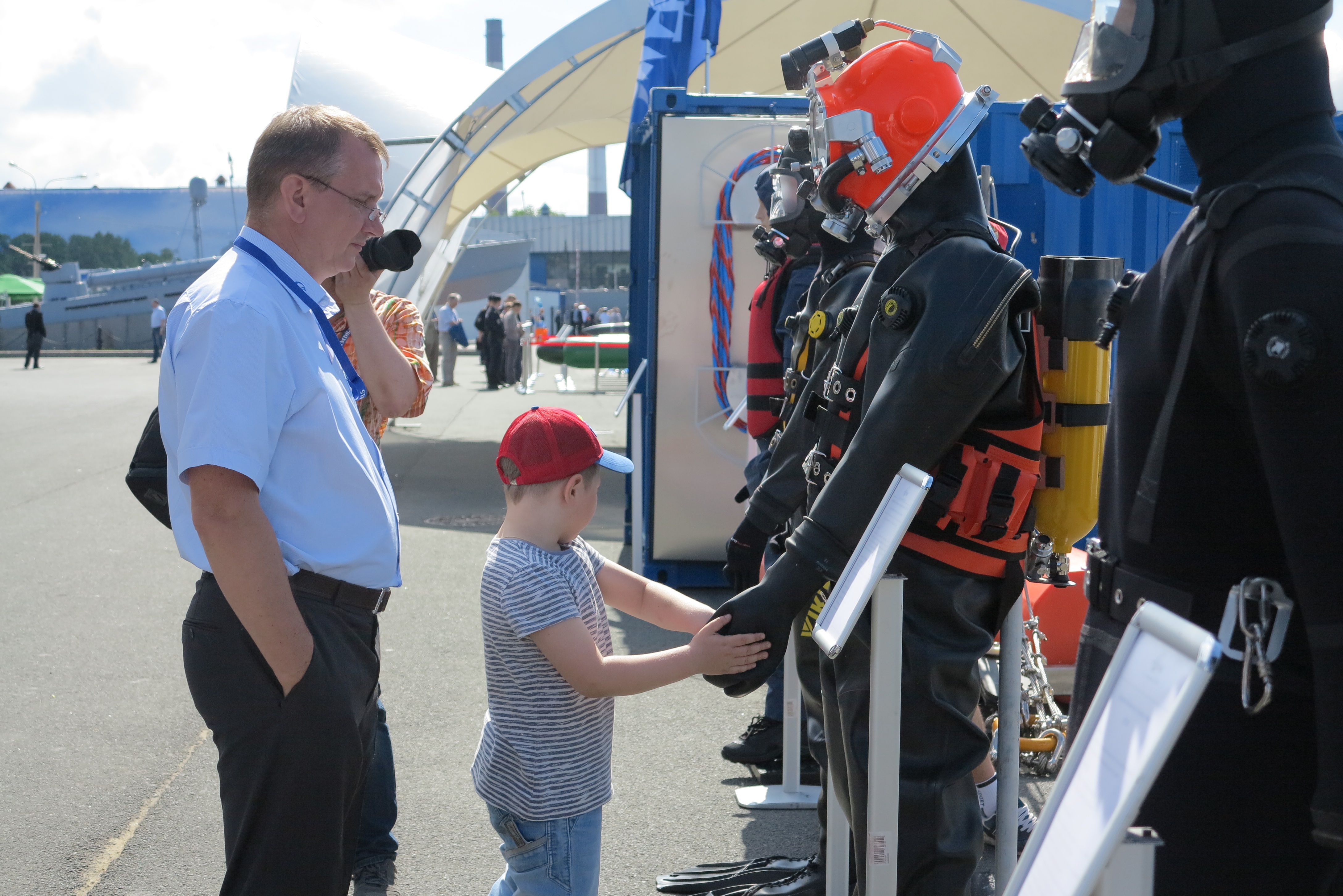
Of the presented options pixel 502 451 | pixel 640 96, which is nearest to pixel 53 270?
pixel 640 96

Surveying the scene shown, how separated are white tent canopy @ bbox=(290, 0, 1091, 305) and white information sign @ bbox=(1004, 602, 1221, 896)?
9.50 meters

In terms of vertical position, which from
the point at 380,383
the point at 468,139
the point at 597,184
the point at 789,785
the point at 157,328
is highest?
the point at 597,184

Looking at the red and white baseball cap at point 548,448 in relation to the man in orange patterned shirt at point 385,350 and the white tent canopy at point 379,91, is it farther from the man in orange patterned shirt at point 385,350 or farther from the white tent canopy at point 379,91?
the white tent canopy at point 379,91

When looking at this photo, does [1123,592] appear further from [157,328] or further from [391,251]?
[157,328]

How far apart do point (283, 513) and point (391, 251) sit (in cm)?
89

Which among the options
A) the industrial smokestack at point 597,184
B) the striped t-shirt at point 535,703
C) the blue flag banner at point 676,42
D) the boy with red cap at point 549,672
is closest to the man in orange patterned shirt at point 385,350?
the boy with red cap at point 549,672

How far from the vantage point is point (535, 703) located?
240cm

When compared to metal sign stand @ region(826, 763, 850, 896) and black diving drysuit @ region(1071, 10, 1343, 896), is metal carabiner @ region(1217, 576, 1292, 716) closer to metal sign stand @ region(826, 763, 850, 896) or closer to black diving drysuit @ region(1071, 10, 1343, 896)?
black diving drysuit @ region(1071, 10, 1343, 896)

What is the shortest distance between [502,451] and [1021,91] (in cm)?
1191

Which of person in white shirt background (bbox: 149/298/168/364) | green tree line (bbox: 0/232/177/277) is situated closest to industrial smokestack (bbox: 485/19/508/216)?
green tree line (bbox: 0/232/177/277)

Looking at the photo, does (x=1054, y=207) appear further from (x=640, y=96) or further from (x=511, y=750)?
(x=511, y=750)

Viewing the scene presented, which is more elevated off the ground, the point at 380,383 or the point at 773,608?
the point at 380,383

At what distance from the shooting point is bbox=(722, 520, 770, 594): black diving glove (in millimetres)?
3240

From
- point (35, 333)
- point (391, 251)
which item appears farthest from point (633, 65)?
point (35, 333)
